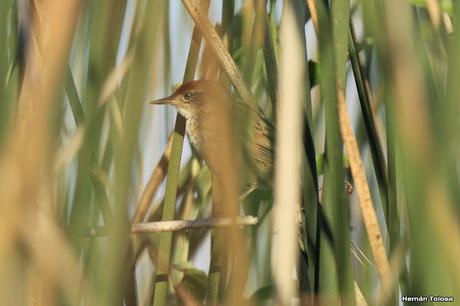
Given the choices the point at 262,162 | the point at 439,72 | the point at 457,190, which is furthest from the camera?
the point at 262,162

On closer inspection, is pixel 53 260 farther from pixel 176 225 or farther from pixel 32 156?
pixel 176 225

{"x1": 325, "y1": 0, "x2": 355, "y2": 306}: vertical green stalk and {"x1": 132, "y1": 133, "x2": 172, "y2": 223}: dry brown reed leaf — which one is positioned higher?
{"x1": 132, "y1": 133, "x2": 172, "y2": 223}: dry brown reed leaf

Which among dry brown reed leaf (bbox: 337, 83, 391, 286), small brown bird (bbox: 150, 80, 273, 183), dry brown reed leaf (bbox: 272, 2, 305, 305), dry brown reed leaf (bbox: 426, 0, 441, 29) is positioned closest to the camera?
dry brown reed leaf (bbox: 272, 2, 305, 305)

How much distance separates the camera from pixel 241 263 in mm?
1044

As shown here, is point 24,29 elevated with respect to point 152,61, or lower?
elevated

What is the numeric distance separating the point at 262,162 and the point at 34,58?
2.38 meters

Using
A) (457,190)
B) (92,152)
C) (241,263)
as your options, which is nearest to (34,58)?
(92,152)

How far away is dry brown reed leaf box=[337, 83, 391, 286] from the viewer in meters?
1.55

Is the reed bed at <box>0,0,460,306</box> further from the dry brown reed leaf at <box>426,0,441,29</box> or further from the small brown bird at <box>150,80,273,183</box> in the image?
the small brown bird at <box>150,80,273,183</box>

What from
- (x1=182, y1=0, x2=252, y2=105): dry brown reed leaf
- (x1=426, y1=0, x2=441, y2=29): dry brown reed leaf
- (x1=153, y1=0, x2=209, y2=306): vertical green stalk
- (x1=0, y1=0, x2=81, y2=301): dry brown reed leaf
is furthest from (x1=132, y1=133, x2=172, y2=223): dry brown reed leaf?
(x1=0, y1=0, x2=81, y2=301): dry brown reed leaf

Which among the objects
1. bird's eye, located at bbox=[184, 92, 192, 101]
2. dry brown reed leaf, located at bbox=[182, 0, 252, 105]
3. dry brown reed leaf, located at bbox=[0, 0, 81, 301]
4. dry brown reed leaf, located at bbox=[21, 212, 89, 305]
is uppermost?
bird's eye, located at bbox=[184, 92, 192, 101]

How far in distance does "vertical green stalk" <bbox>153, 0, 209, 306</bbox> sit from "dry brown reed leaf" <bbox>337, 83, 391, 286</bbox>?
23.5 inches

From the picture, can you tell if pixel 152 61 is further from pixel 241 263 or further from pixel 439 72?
pixel 439 72

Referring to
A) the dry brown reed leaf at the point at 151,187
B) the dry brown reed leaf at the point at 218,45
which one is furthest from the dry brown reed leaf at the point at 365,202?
the dry brown reed leaf at the point at 151,187
